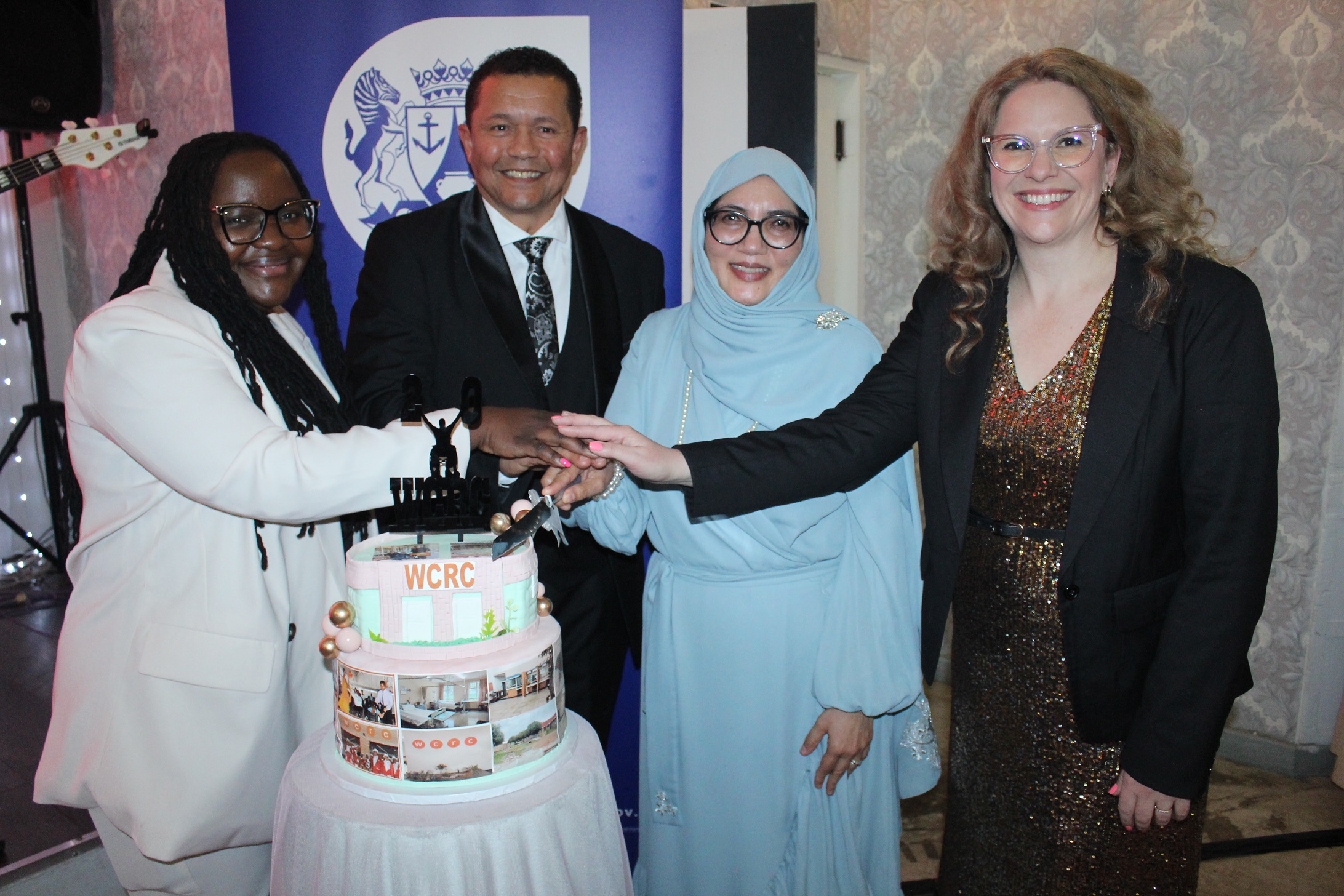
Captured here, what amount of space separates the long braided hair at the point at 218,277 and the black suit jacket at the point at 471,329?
0.28 m

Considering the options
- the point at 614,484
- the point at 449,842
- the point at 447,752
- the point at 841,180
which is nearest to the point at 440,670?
the point at 447,752

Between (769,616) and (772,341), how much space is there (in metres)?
0.59

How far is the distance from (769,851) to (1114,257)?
137cm

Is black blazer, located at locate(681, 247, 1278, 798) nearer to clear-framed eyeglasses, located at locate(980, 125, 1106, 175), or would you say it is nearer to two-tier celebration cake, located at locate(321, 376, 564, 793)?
clear-framed eyeglasses, located at locate(980, 125, 1106, 175)

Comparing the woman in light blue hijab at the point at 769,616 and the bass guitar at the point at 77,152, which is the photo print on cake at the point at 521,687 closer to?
the woman in light blue hijab at the point at 769,616

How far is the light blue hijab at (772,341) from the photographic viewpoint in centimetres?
194

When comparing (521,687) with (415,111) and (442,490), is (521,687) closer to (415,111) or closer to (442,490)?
(442,490)

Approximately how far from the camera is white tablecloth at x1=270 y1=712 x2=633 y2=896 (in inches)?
46.1

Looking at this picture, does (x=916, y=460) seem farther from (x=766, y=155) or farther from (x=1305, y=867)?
(x=766, y=155)

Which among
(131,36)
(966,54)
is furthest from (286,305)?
(131,36)

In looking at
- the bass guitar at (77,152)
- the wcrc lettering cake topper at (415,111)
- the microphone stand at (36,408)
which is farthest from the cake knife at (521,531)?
the microphone stand at (36,408)

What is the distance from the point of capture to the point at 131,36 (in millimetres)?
4977

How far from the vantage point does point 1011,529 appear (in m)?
1.61

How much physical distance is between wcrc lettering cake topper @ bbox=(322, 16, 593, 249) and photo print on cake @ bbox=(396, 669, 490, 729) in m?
1.69
